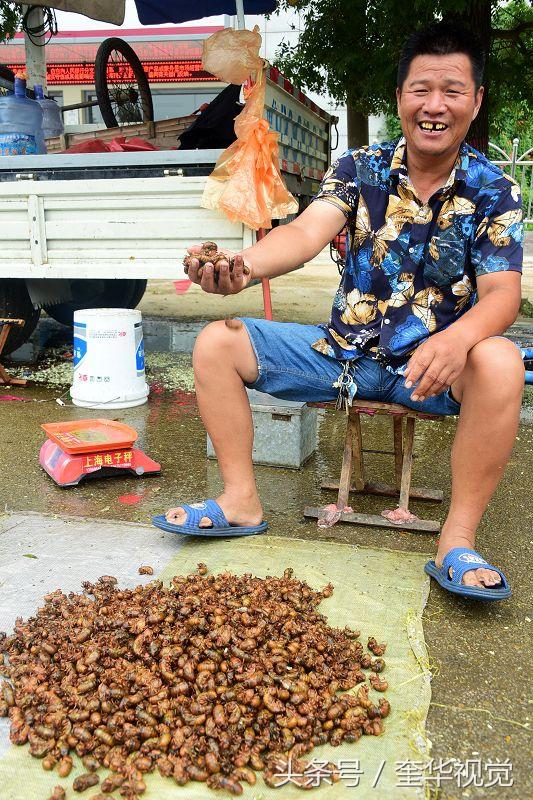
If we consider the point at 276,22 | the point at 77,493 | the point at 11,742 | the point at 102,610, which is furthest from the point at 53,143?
the point at 276,22

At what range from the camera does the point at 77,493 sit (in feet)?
10.5

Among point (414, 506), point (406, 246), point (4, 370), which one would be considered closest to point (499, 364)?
point (406, 246)

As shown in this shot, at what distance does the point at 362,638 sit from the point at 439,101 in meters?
1.75

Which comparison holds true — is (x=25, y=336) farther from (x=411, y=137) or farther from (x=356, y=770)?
(x=356, y=770)

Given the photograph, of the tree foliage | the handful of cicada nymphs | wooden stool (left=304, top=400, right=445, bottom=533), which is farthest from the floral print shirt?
the tree foliage

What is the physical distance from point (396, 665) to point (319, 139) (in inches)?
223

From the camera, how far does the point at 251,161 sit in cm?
395

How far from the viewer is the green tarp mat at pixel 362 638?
153 cm

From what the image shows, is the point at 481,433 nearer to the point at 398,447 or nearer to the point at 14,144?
the point at 398,447

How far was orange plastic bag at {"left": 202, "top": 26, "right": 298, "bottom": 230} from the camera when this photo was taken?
12.5 feet

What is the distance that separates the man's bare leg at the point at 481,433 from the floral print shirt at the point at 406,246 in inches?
13.2

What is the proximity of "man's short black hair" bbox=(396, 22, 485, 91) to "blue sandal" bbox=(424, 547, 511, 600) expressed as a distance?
1.58 metres

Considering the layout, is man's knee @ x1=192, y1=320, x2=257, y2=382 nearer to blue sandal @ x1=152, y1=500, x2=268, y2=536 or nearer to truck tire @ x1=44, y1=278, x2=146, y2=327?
blue sandal @ x1=152, y1=500, x2=268, y2=536

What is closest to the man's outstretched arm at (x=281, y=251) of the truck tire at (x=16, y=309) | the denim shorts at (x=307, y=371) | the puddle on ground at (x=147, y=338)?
the denim shorts at (x=307, y=371)
